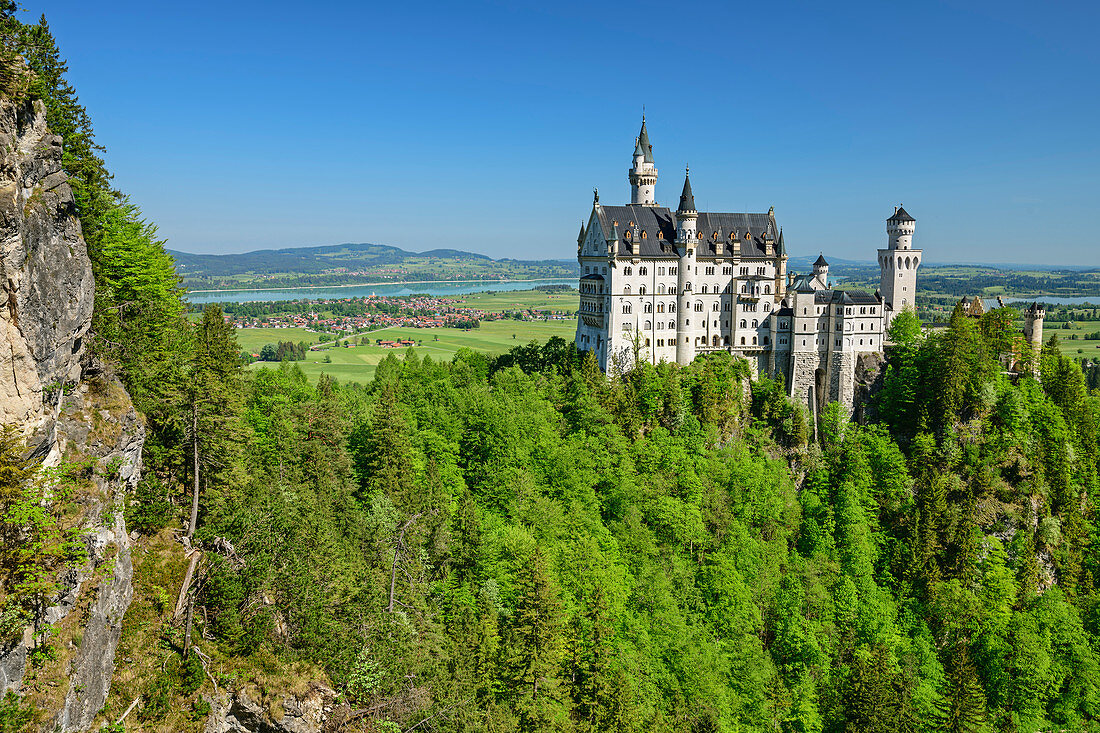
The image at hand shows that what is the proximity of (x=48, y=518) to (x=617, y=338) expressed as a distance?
59401mm

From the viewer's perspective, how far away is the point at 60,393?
2922 cm

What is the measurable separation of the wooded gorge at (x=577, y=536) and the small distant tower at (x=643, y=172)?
19.7 m

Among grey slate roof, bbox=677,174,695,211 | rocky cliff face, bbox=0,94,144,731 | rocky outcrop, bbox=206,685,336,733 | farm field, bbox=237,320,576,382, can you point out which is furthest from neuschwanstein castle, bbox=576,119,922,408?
rocky cliff face, bbox=0,94,144,731

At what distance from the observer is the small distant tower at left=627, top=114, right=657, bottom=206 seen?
8469cm

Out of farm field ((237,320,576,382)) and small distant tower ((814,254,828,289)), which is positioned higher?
small distant tower ((814,254,828,289))

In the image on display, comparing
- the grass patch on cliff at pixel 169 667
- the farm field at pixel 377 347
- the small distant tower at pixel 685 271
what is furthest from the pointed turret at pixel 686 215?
the grass patch on cliff at pixel 169 667

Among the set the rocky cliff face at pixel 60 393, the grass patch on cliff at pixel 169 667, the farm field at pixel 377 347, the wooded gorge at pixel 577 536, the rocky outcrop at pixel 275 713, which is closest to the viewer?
the rocky cliff face at pixel 60 393

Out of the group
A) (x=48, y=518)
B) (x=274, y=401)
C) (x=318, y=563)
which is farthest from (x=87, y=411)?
(x=274, y=401)

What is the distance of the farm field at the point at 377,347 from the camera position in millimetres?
120188

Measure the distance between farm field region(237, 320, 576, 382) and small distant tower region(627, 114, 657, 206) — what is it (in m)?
43.4

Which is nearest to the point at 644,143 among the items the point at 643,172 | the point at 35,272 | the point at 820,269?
the point at 643,172

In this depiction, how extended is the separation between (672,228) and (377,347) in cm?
8597

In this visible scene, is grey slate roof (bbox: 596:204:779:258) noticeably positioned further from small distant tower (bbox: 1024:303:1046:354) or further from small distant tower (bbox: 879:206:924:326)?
small distant tower (bbox: 1024:303:1046:354)

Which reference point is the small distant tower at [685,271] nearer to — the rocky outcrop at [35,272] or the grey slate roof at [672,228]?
the grey slate roof at [672,228]
